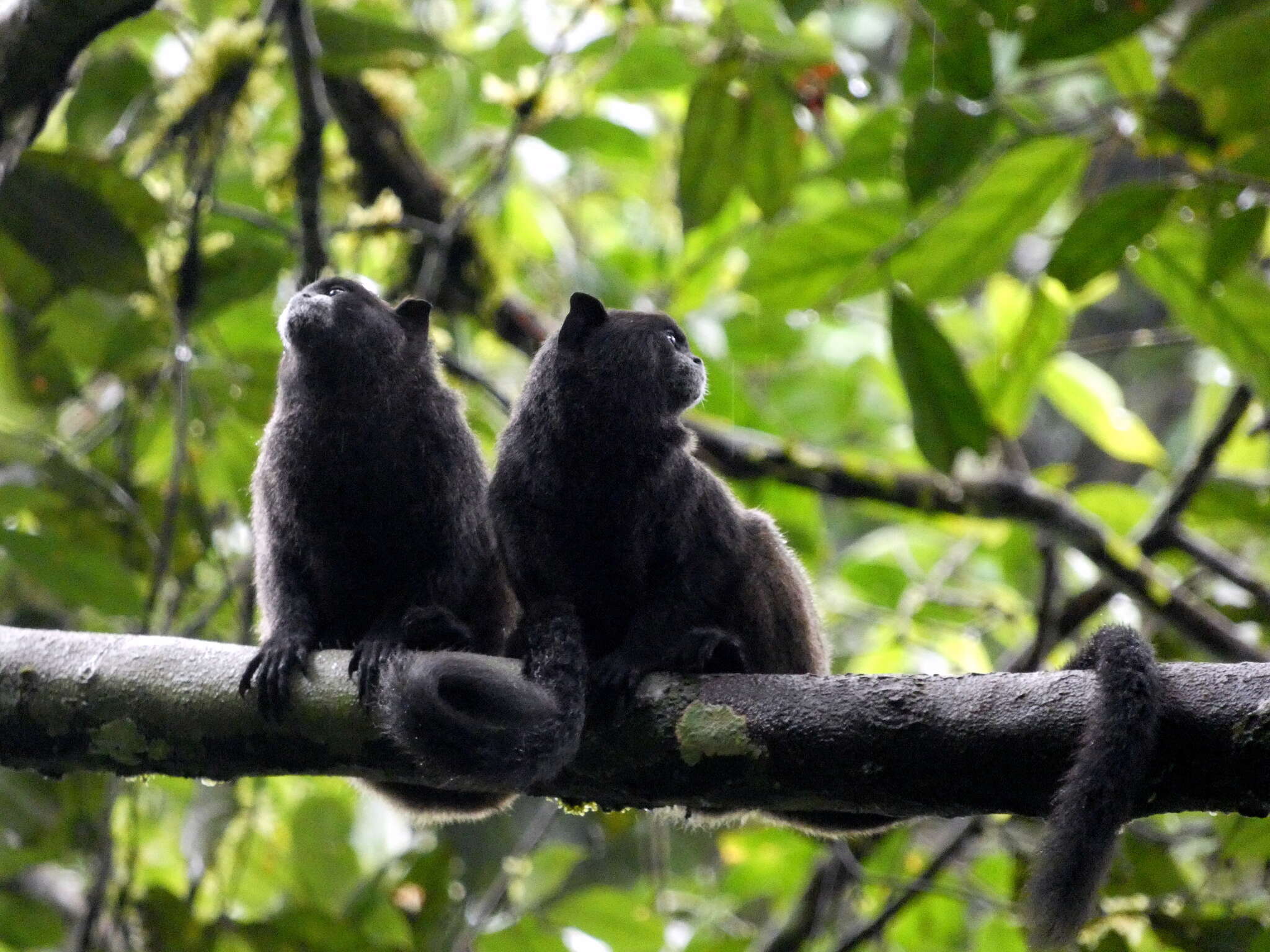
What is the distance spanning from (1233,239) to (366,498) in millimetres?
2349

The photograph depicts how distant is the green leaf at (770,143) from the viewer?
418 centimetres

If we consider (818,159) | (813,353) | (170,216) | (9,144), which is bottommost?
(813,353)

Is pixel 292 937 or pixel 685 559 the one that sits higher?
pixel 685 559

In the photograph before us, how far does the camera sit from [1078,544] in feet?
16.5

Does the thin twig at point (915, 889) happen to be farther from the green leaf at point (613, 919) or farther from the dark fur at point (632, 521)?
the dark fur at point (632, 521)

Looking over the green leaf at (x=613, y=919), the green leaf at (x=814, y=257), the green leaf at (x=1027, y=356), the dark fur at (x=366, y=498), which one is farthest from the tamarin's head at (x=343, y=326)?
the green leaf at (x=1027, y=356)

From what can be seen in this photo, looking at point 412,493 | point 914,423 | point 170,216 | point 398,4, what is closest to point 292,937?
point 412,493

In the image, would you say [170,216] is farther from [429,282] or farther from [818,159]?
[818,159]

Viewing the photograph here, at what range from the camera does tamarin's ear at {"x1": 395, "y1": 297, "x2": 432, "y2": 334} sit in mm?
3504

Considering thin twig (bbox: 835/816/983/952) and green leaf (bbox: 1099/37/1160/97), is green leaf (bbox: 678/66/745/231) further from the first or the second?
thin twig (bbox: 835/816/983/952)

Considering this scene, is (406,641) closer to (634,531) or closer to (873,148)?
(634,531)

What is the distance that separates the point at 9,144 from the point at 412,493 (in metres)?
1.25

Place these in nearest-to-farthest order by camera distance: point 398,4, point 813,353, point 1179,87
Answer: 1. point 1179,87
2. point 398,4
3. point 813,353

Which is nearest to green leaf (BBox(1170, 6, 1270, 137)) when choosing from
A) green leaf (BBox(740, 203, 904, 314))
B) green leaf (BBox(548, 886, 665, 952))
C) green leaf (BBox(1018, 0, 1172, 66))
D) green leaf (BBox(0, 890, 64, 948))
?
green leaf (BBox(1018, 0, 1172, 66))
